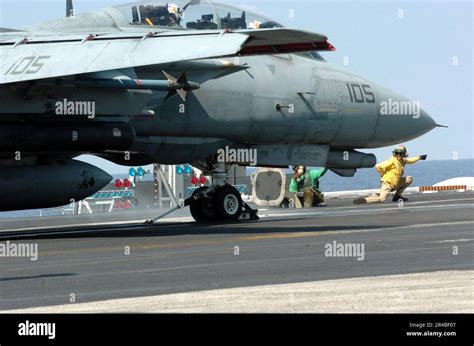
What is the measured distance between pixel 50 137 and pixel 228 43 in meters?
4.39

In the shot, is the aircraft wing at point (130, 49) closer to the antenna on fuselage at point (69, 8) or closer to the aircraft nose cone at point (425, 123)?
the antenna on fuselage at point (69, 8)

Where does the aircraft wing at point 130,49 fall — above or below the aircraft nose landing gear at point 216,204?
above

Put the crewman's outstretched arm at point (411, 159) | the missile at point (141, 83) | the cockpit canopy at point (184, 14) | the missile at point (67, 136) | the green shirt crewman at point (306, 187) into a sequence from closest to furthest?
the missile at point (141, 83) → the missile at point (67, 136) → the cockpit canopy at point (184, 14) → the green shirt crewman at point (306, 187) → the crewman's outstretched arm at point (411, 159)

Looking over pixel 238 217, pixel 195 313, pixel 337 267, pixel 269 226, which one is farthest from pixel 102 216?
pixel 195 313

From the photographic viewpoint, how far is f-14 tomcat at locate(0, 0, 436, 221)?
1964 cm

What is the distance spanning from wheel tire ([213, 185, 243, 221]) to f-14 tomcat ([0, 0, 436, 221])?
3cm


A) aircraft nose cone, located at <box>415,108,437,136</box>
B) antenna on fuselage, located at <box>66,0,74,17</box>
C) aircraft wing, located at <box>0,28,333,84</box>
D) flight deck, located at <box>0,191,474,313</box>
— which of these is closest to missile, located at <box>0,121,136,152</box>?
aircraft wing, located at <box>0,28,333,84</box>

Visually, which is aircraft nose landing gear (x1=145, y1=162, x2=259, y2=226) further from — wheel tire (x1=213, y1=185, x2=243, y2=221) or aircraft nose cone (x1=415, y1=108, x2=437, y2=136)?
aircraft nose cone (x1=415, y1=108, x2=437, y2=136)

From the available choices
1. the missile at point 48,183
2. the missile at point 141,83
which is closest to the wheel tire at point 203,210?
the missile at point 48,183

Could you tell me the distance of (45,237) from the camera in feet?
75.2

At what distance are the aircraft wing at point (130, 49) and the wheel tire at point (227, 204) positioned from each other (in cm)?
640

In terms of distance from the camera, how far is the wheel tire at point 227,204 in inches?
1037

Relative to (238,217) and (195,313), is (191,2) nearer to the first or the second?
(238,217)

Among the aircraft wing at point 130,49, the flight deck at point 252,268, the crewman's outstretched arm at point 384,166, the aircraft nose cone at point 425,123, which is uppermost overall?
the aircraft wing at point 130,49
